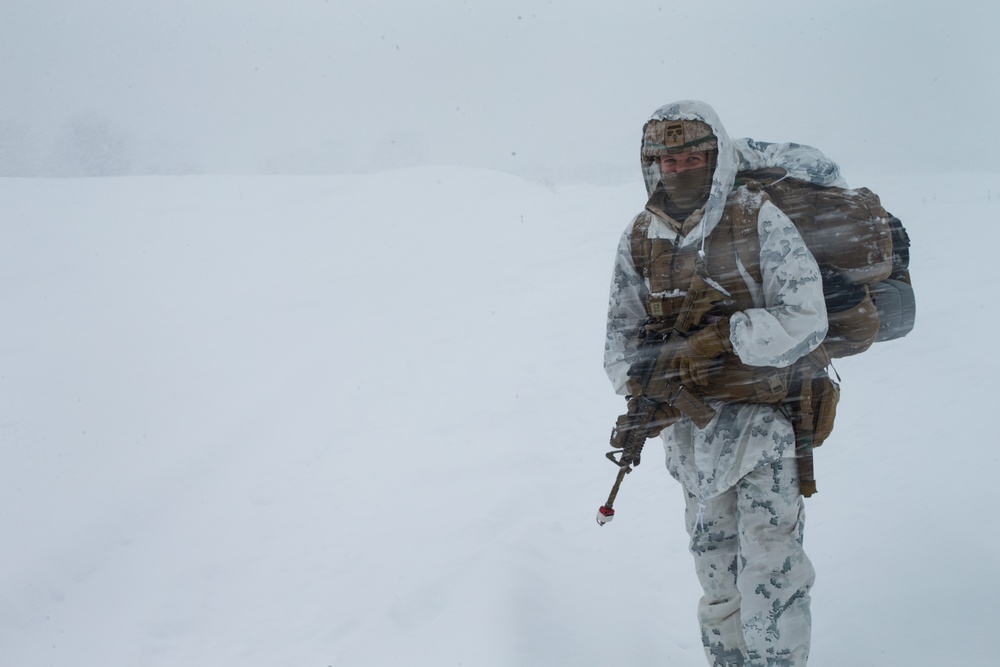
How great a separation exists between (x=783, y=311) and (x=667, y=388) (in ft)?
1.59

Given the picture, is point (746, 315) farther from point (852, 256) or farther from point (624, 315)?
point (624, 315)

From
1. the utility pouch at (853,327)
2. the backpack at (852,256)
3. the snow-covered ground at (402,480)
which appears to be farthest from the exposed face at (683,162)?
the snow-covered ground at (402,480)

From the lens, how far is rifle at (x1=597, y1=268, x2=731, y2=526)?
232 centimetres

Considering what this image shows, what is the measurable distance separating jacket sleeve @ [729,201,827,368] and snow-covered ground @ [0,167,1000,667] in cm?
159

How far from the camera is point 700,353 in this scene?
2.31 metres

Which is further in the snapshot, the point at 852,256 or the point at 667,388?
the point at 667,388

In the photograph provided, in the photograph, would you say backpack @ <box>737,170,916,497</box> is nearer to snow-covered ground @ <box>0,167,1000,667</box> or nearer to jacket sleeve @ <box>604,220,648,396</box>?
jacket sleeve @ <box>604,220,648,396</box>

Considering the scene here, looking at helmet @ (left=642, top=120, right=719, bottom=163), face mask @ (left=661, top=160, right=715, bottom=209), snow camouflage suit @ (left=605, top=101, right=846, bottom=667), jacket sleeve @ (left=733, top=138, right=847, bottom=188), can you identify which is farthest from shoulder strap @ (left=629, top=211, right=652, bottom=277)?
jacket sleeve @ (left=733, top=138, right=847, bottom=188)

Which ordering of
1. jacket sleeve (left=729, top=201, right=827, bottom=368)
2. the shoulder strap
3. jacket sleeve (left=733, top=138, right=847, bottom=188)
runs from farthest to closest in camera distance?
the shoulder strap
jacket sleeve (left=733, top=138, right=847, bottom=188)
jacket sleeve (left=729, top=201, right=827, bottom=368)

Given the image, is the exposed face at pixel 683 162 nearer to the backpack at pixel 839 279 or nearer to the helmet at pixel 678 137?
the helmet at pixel 678 137

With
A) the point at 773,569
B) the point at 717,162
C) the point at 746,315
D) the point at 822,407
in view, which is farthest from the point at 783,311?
the point at 773,569

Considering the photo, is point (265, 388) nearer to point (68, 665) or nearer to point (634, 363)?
point (68, 665)

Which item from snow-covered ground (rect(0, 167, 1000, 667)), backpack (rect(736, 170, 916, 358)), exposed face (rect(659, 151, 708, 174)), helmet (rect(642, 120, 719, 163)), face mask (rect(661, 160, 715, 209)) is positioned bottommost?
snow-covered ground (rect(0, 167, 1000, 667))

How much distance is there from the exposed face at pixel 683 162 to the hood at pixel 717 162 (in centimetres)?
6
